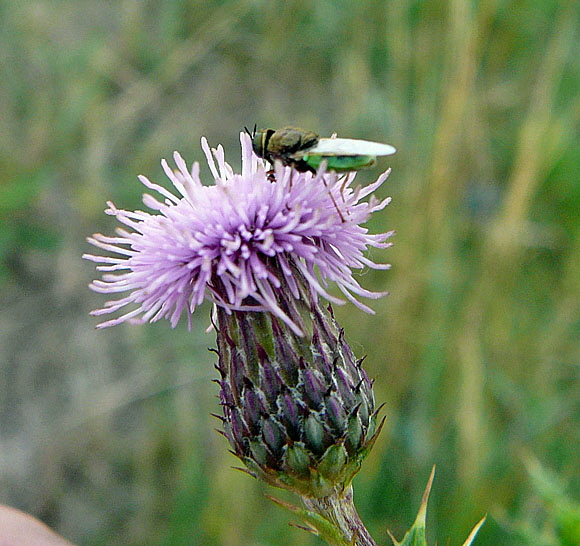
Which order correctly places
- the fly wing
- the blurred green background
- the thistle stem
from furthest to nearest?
the blurred green background
the thistle stem
the fly wing

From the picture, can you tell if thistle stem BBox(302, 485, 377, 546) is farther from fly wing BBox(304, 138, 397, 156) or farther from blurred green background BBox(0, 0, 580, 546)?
blurred green background BBox(0, 0, 580, 546)

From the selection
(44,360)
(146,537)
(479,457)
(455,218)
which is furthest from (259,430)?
(44,360)

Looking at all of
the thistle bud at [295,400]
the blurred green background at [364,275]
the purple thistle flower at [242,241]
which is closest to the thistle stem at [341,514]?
the thistle bud at [295,400]

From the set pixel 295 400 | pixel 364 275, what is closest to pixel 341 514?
pixel 295 400

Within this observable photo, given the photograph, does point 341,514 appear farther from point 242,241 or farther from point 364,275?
point 364,275

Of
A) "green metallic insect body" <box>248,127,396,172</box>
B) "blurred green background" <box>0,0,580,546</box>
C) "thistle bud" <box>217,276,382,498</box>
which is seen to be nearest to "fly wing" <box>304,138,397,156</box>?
"green metallic insect body" <box>248,127,396,172</box>

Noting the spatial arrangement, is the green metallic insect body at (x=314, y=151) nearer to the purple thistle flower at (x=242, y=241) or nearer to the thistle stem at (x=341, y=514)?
the purple thistle flower at (x=242, y=241)

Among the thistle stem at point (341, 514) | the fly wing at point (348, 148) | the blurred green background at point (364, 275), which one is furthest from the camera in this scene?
the blurred green background at point (364, 275)
